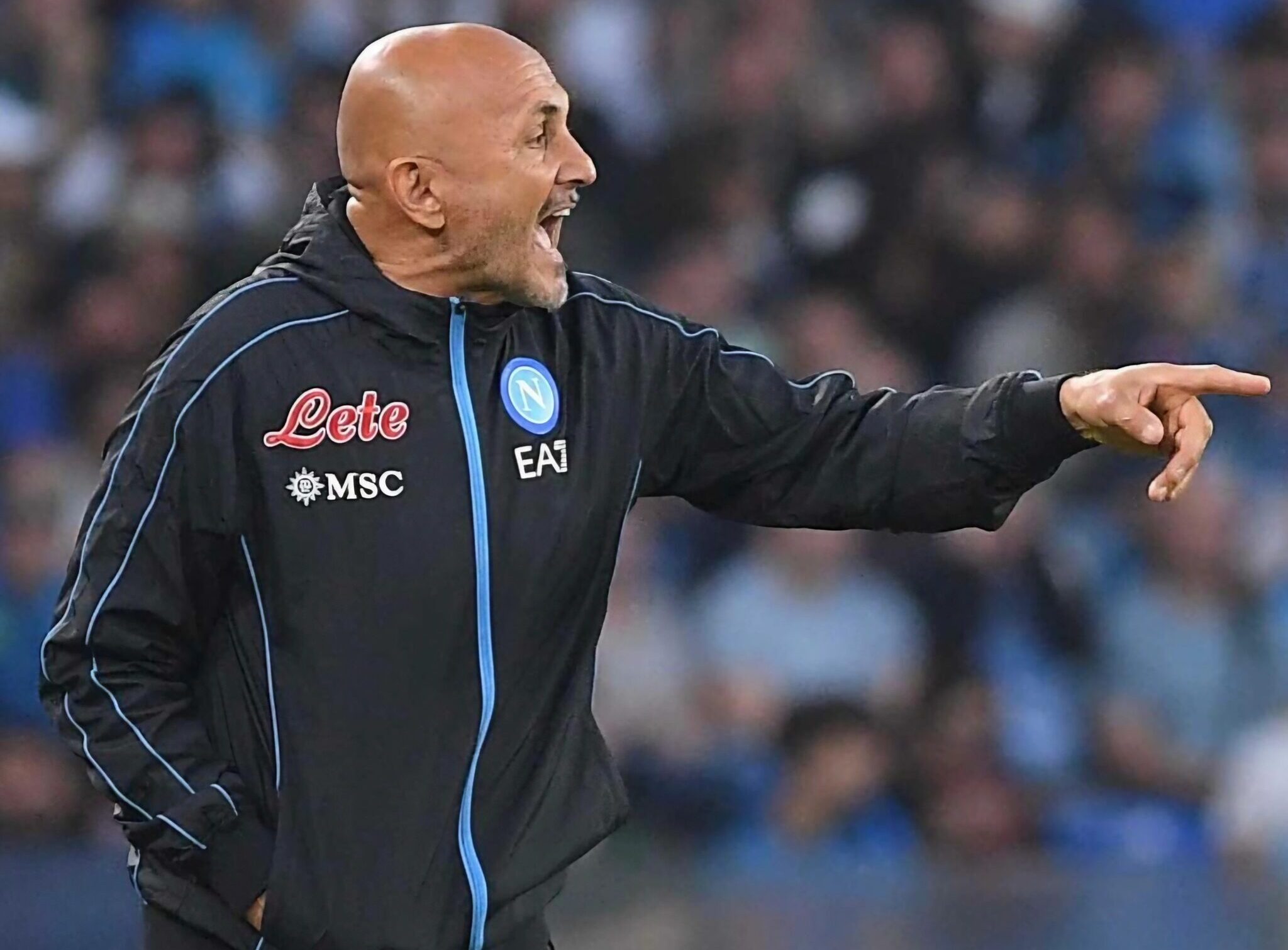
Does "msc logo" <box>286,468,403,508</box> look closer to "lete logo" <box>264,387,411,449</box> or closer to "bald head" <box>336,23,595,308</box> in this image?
"lete logo" <box>264,387,411,449</box>

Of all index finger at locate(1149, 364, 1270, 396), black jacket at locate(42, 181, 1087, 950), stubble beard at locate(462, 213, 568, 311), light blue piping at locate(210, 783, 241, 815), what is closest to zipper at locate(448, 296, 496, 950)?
black jacket at locate(42, 181, 1087, 950)

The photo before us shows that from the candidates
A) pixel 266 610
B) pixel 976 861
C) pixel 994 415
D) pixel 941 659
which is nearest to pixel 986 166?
pixel 941 659

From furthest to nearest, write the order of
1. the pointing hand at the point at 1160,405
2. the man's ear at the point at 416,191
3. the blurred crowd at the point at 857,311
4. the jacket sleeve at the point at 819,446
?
the blurred crowd at the point at 857,311 < the jacket sleeve at the point at 819,446 < the man's ear at the point at 416,191 < the pointing hand at the point at 1160,405

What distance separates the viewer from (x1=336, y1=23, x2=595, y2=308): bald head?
226 centimetres

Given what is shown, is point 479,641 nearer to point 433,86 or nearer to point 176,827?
point 176,827

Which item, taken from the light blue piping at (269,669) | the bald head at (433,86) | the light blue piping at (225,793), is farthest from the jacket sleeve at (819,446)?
the light blue piping at (225,793)

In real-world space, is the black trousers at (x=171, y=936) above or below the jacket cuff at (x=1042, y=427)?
below

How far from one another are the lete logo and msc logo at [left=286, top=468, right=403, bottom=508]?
3 cm

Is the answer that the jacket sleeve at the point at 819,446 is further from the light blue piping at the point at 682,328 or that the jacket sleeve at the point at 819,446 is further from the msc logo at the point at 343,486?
Result: the msc logo at the point at 343,486

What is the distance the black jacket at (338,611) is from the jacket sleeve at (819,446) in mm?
50

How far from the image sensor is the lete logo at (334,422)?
2.22 meters

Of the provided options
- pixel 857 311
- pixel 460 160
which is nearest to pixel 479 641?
pixel 460 160

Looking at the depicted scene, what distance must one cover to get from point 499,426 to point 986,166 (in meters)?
3.22

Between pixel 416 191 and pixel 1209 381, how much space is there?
0.80m
